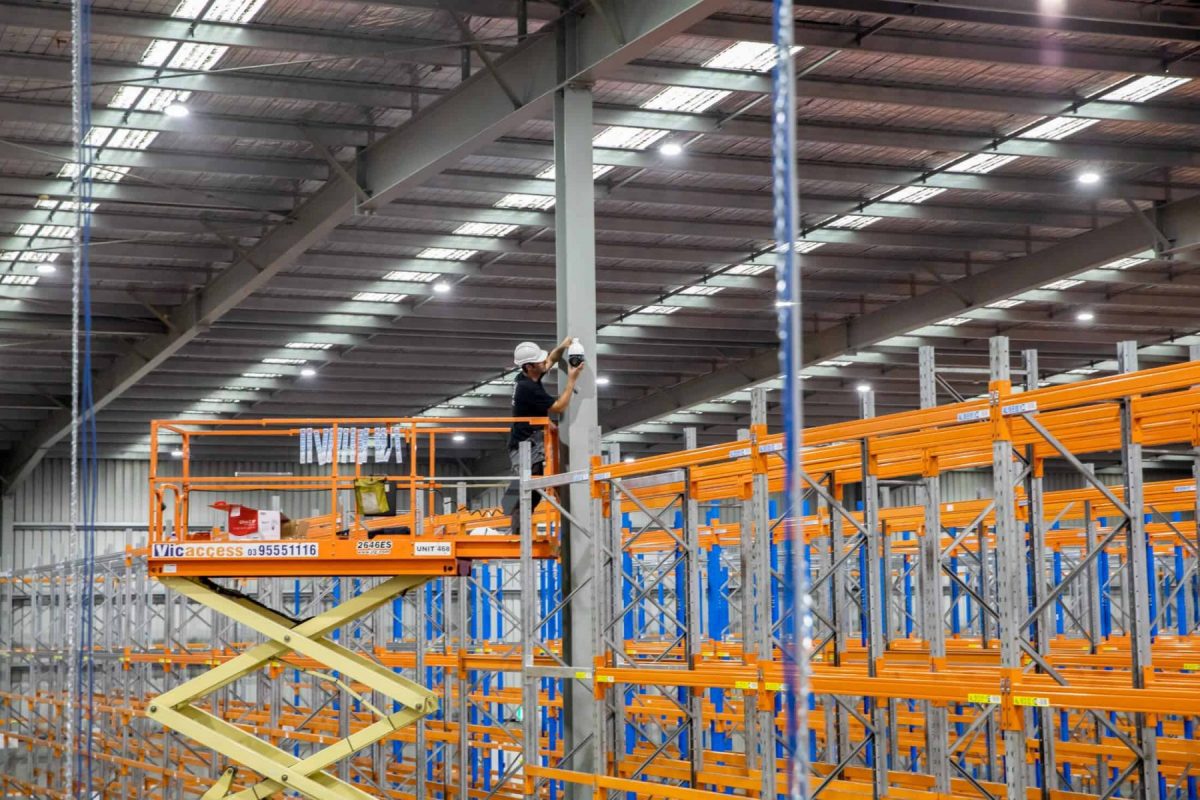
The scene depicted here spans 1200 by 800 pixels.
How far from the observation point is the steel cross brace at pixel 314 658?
1393cm

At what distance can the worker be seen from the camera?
13625 millimetres

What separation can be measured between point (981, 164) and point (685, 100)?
4801 millimetres

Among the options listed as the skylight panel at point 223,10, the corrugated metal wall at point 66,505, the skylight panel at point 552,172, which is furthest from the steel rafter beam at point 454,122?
the corrugated metal wall at point 66,505

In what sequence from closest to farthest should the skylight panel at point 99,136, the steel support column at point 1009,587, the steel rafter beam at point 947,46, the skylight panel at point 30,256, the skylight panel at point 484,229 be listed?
the steel support column at point 1009,587, the steel rafter beam at point 947,46, the skylight panel at point 99,136, the skylight panel at point 484,229, the skylight panel at point 30,256

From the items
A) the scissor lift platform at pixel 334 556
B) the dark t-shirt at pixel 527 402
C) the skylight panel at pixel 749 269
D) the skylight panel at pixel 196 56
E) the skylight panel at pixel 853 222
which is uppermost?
the skylight panel at pixel 196 56

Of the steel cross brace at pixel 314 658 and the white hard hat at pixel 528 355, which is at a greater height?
the white hard hat at pixel 528 355

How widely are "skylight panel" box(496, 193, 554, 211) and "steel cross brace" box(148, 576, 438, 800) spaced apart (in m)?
7.79

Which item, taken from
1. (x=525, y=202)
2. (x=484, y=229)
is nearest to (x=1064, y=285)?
(x=525, y=202)

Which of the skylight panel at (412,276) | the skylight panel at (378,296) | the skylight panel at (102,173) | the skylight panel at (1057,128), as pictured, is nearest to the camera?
the skylight panel at (1057,128)

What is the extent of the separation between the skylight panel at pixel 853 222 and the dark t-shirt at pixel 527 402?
8.75 m

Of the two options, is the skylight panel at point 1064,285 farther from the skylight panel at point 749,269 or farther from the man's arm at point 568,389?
the man's arm at point 568,389

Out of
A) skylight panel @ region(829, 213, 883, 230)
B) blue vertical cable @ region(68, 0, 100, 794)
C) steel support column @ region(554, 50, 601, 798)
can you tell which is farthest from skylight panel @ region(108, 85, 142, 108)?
skylight panel @ region(829, 213, 883, 230)

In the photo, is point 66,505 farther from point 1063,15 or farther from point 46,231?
point 1063,15

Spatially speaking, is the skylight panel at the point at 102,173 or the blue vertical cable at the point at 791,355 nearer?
the blue vertical cable at the point at 791,355
